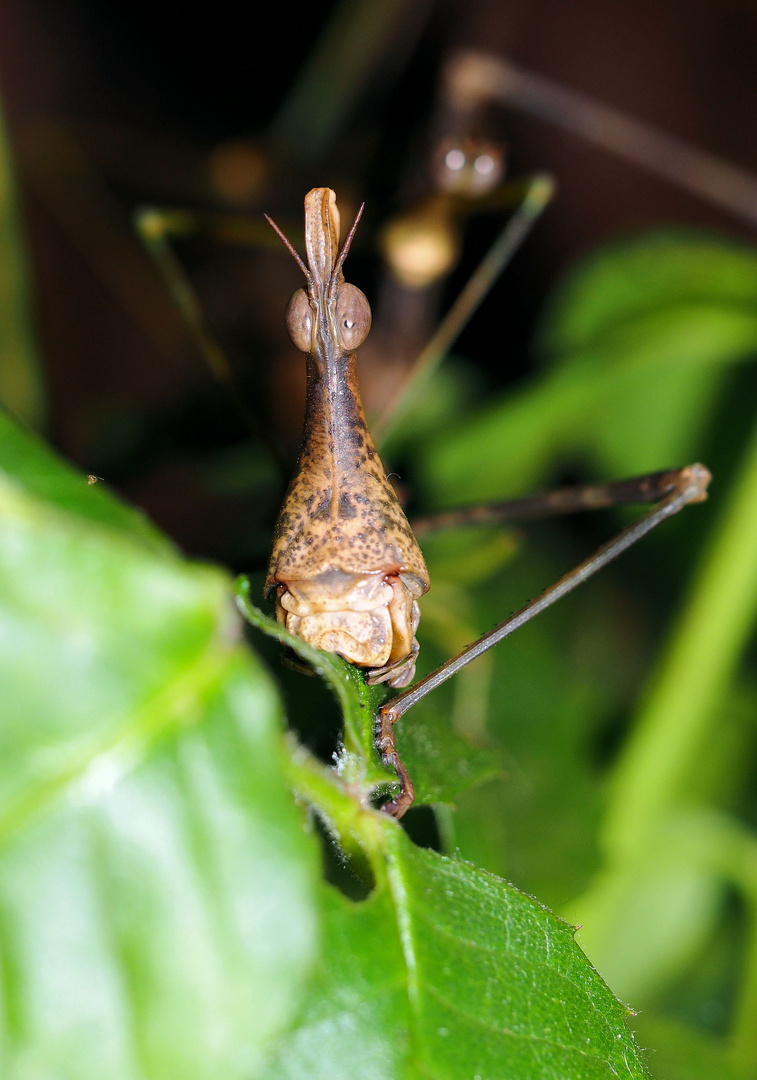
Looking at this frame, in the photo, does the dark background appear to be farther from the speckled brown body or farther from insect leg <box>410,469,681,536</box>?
the speckled brown body

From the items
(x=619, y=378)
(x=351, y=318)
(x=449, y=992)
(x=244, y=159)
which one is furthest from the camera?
(x=244, y=159)

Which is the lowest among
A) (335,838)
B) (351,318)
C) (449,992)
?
(449,992)

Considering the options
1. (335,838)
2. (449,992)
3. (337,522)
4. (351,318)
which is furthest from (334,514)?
(449,992)

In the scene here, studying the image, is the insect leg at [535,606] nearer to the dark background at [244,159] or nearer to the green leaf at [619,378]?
the green leaf at [619,378]

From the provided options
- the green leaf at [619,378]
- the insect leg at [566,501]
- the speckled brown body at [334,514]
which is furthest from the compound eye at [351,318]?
the green leaf at [619,378]

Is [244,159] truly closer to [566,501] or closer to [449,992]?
[566,501]

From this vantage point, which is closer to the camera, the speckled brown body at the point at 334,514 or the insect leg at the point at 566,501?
the speckled brown body at the point at 334,514

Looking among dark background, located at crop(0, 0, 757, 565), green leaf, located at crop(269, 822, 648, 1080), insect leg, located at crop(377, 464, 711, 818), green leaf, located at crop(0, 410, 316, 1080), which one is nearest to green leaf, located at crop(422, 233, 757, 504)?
dark background, located at crop(0, 0, 757, 565)
